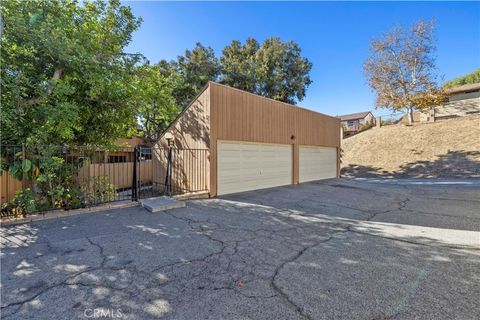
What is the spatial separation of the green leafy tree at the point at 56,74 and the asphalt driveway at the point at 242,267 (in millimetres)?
2229

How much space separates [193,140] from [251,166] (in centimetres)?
249

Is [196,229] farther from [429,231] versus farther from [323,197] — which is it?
[323,197]

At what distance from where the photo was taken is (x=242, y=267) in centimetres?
270

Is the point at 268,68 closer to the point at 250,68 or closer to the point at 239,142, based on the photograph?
the point at 250,68

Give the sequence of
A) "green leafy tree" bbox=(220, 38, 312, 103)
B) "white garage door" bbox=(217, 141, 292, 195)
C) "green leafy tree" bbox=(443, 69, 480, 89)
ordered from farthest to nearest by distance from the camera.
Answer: "green leafy tree" bbox=(443, 69, 480, 89) < "green leafy tree" bbox=(220, 38, 312, 103) < "white garage door" bbox=(217, 141, 292, 195)

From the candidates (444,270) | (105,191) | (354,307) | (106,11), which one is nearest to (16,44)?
(106,11)

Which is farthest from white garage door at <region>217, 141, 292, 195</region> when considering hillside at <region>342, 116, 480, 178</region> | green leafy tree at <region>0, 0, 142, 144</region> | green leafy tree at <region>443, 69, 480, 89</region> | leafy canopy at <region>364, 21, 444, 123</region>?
green leafy tree at <region>443, 69, 480, 89</region>

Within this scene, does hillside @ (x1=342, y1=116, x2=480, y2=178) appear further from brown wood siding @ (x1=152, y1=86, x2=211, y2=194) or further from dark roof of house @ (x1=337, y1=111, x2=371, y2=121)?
dark roof of house @ (x1=337, y1=111, x2=371, y2=121)

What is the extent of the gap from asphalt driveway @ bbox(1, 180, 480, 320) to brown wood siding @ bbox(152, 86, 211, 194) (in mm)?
3000

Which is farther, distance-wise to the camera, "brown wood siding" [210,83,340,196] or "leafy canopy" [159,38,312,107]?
"leafy canopy" [159,38,312,107]

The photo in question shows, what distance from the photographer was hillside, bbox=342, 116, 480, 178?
43.6 feet

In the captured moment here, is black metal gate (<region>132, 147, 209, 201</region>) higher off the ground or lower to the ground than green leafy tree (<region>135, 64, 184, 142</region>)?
lower

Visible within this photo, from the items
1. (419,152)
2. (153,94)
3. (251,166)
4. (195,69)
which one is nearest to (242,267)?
(153,94)

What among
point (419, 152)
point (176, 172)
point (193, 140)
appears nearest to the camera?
point (193, 140)
